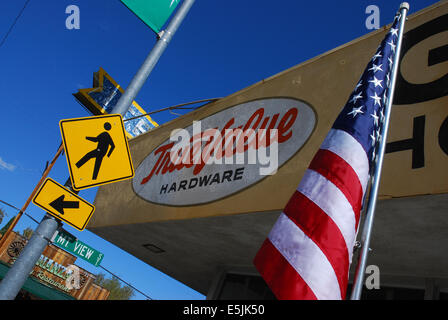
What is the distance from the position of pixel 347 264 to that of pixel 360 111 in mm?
1340

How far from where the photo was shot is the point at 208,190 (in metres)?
5.52

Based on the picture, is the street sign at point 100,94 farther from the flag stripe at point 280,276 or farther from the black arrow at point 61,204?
the flag stripe at point 280,276

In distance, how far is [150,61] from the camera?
5641 millimetres

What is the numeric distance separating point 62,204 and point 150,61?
2612 mm

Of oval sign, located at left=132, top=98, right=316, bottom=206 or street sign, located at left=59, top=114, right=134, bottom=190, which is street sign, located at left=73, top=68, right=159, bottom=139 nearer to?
oval sign, located at left=132, top=98, right=316, bottom=206

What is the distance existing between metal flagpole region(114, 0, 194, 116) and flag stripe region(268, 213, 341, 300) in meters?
3.43

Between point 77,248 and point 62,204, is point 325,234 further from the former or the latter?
point 77,248

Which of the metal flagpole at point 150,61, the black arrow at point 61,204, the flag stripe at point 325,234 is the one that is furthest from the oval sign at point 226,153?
the flag stripe at point 325,234

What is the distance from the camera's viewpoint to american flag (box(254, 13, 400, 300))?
7.80 feet

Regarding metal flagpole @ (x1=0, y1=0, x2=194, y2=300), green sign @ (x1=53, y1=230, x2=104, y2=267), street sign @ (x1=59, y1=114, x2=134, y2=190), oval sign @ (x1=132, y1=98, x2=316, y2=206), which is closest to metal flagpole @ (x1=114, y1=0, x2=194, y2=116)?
metal flagpole @ (x1=0, y1=0, x2=194, y2=300)

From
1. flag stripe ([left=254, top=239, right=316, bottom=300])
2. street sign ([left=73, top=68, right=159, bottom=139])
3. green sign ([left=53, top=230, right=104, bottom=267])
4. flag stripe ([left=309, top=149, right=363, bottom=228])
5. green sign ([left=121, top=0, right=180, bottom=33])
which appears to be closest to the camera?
flag stripe ([left=254, top=239, right=316, bottom=300])

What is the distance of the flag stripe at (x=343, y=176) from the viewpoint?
8.66 feet
